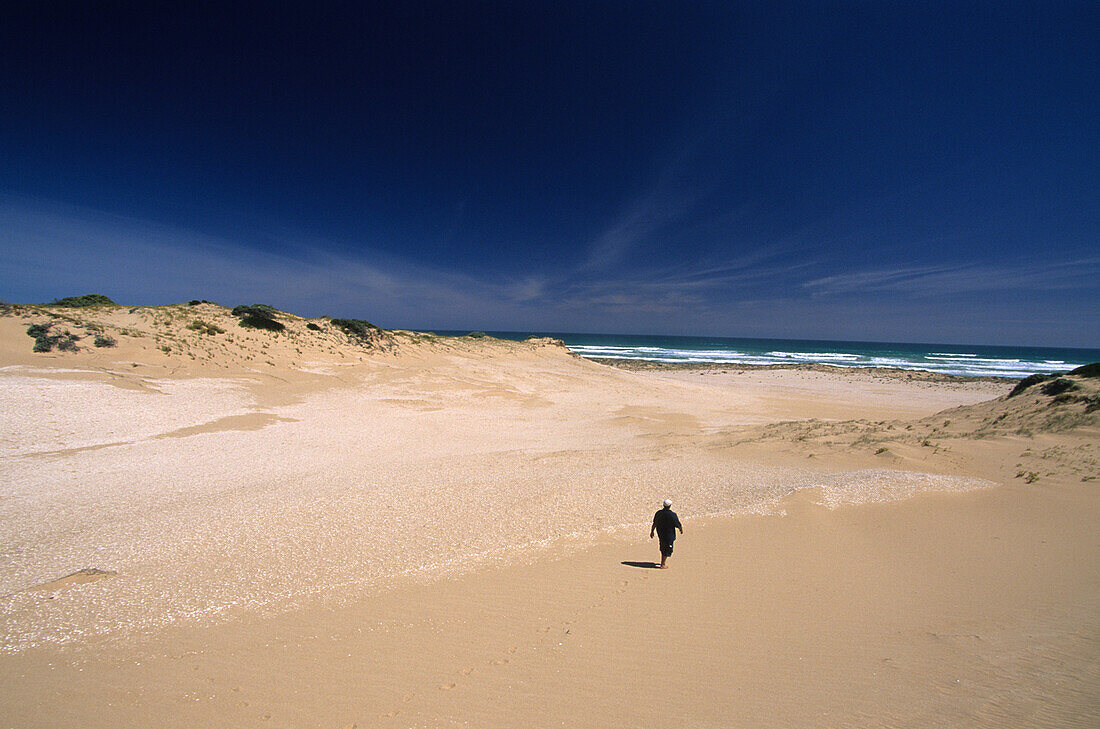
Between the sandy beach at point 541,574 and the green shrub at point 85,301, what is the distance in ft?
51.9

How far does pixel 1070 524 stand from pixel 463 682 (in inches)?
393

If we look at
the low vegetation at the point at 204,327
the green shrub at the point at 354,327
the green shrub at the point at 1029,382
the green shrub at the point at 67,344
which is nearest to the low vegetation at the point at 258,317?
the low vegetation at the point at 204,327

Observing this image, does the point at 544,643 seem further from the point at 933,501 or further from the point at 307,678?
the point at 933,501

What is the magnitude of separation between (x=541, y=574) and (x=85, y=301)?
36.6 meters

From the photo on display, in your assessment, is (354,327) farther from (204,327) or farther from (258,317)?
(204,327)

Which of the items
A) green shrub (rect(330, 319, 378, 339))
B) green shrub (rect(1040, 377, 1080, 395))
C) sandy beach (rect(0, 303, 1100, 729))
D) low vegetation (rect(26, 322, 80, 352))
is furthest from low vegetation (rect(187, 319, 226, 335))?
green shrub (rect(1040, 377, 1080, 395))

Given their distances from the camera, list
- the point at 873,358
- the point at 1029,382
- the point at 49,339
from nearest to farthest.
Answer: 1. the point at 1029,382
2. the point at 49,339
3. the point at 873,358

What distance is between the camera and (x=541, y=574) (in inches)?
233

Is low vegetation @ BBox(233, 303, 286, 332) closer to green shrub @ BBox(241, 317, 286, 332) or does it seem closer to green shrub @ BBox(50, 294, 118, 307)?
green shrub @ BBox(241, 317, 286, 332)

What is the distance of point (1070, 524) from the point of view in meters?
7.00

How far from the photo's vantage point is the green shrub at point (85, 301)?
83.0ft

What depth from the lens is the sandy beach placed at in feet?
12.6

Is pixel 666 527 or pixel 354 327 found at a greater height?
pixel 354 327

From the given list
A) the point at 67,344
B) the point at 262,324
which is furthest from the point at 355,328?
the point at 67,344
